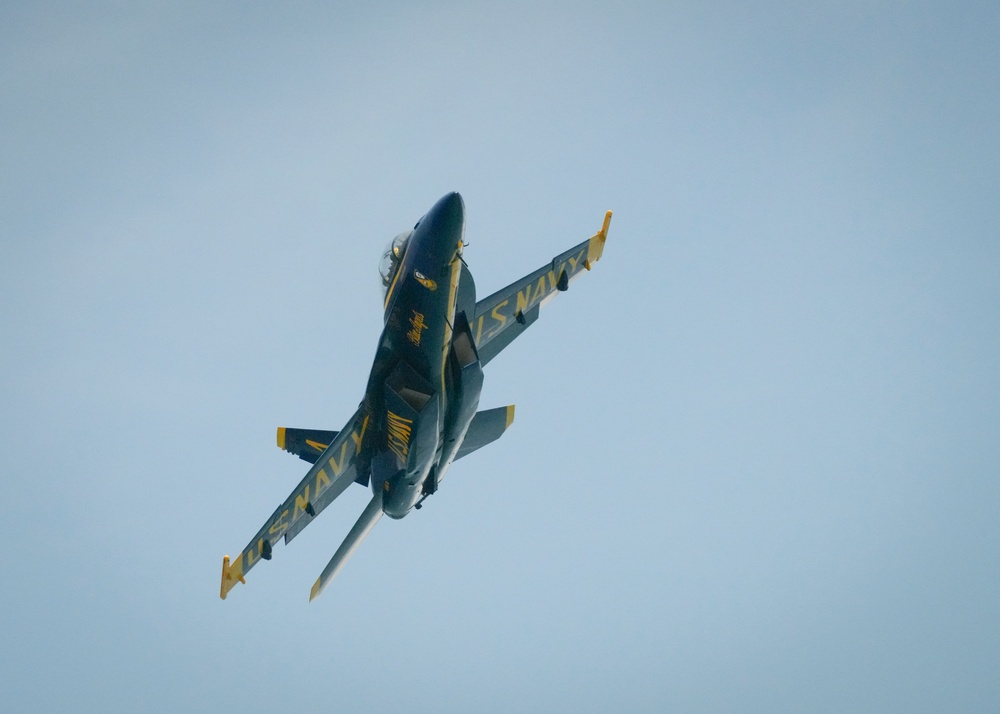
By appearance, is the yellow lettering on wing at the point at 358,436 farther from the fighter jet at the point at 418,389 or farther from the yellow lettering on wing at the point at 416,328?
the yellow lettering on wing at the point at 416,328

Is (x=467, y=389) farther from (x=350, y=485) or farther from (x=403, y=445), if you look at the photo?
(x=350, y=485)

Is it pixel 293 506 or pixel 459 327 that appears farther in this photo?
pixel 293 506

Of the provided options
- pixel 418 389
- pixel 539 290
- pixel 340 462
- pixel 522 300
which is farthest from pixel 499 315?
pixel 340 462

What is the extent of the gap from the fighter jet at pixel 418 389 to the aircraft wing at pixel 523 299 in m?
0.04

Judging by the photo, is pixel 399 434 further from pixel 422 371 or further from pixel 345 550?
pixel 345 550

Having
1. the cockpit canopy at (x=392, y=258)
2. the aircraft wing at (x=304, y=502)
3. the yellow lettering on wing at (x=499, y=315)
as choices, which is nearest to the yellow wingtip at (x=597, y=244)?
the yellow lettering on wing at (x=499, y=315)

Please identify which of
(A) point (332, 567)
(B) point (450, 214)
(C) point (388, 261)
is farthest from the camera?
(A) point (332, 567)

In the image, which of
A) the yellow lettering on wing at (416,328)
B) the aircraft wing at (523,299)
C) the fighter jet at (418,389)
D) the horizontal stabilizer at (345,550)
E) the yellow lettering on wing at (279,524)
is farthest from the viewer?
the yellow lettering on wing at (279,524)

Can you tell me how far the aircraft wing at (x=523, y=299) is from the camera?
122ft

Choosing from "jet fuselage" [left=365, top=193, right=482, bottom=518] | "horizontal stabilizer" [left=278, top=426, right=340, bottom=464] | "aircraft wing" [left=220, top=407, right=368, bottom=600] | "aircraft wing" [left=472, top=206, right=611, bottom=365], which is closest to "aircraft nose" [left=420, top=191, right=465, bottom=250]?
"jet fuselage" [left=365, top=193, right=482, bottom=518]

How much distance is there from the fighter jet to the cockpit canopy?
43 mm

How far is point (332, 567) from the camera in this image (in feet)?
121

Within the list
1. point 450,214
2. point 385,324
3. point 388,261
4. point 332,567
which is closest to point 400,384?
point 385,324

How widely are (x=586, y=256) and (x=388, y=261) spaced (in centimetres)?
936
